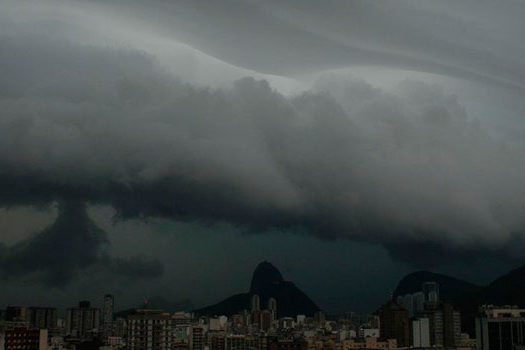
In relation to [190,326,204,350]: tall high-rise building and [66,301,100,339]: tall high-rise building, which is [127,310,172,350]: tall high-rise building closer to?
[190,326,204,350]: tall high-rise building

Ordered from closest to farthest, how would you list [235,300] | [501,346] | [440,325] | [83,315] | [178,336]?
1. [501,346]
2. [178,336]
3. [440,325]
4. [83,315]
5. [235,300]

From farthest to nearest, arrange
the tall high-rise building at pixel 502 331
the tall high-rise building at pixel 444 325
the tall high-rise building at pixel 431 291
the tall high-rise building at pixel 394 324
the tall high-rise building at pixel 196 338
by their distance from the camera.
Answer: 1. the tall high-rise building at pixel 431 291
2. the tall high-rise building at pixel 394 324
3. the tall high-rise building at pixel 444 325
4. the tall high-rise building at pixel 196 338
5. the tall high-rise building at pixel 502 331

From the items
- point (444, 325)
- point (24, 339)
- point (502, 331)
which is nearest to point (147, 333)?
point (24, 339)

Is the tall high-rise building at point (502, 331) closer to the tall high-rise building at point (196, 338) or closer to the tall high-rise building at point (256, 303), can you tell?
the tall high-rise building at point (196, 338)

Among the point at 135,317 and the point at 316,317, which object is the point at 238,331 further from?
the point at 135,317

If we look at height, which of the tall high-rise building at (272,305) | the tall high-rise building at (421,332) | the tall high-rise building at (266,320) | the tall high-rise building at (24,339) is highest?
the tall high-rise building at (272,305)

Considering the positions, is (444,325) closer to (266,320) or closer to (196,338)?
(196,338)

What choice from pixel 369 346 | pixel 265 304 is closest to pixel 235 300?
pixel 265 304

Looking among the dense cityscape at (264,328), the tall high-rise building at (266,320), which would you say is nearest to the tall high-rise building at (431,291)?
the dense cityscape at (264,328)

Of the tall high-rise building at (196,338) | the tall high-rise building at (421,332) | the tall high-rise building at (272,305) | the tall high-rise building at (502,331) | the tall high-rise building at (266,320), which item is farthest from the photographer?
the tall high-rise building at (272,305)
